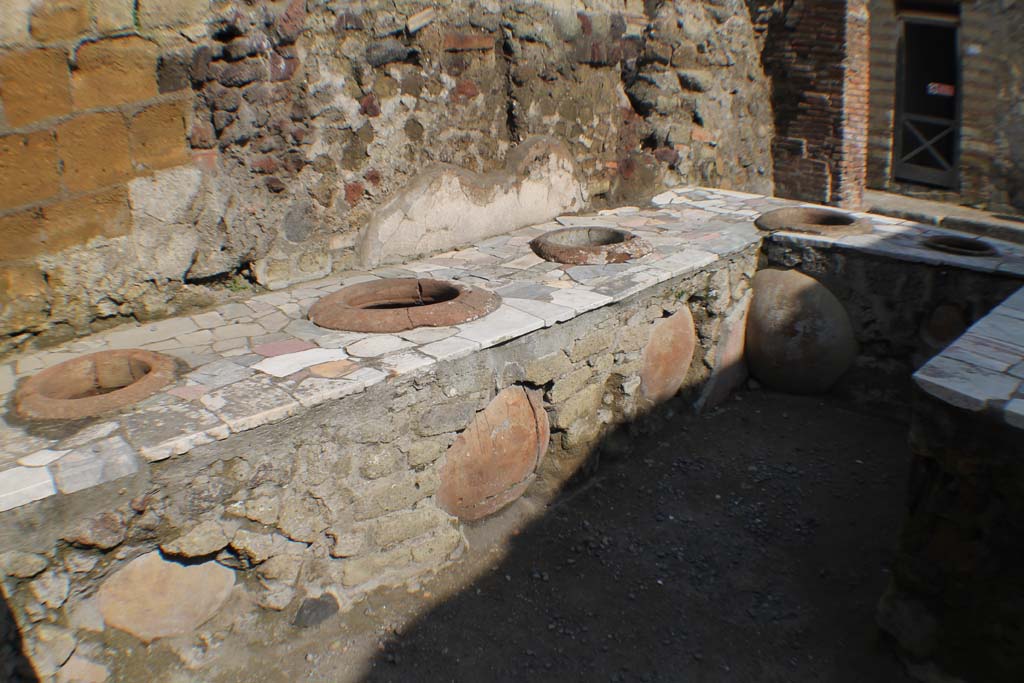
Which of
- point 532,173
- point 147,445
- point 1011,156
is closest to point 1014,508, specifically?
point 147,445

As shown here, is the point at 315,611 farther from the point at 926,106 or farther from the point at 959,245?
the point at 926,106

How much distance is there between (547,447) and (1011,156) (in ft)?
24.6

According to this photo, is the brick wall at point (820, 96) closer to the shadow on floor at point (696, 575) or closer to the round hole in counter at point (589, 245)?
the round hole in counter at point (589, 245)

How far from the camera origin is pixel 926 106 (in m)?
9.92

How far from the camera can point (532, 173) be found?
223 inches

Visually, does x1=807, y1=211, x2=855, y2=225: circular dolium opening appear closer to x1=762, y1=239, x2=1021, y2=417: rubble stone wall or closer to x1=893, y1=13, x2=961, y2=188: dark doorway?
x1=762, y1=239, x2=1021, y2=417: rubble stone wall

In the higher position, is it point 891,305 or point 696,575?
point 891,305

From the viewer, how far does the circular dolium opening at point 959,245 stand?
4973 mm

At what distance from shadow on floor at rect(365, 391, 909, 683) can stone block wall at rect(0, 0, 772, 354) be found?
2.16m

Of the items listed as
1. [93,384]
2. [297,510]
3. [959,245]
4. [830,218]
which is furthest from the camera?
[830,218]

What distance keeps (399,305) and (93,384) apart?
1.60 metres

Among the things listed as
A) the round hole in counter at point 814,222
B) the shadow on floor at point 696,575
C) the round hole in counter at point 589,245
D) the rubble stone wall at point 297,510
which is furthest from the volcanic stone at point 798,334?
the rubble stone wall at point 297,510

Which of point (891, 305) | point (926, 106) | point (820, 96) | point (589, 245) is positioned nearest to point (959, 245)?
point (891, 305)

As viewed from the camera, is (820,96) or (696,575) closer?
(696,575)
